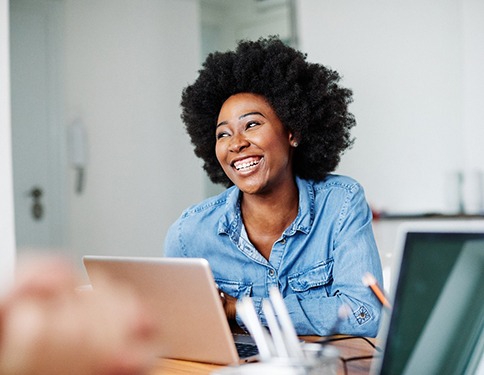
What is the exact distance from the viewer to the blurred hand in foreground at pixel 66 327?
1.12 feet

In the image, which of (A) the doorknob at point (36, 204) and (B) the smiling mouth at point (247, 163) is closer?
(B) the smiling mouth at point (247, 163)

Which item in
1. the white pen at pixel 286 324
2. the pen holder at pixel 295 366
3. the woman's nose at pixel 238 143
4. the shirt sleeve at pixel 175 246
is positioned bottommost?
the shirt sleeve at pixel 175 246

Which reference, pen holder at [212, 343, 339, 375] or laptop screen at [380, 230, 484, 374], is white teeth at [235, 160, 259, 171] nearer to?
pen holder at [212, 343, 339, 375]

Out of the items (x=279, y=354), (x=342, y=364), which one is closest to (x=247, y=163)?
(x=342, y=364)

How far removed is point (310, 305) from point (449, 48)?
8.24ft

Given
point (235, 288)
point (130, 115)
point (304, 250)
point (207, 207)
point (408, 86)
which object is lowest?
point (235, 288)

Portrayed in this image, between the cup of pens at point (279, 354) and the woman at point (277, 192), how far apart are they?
1.97 feet

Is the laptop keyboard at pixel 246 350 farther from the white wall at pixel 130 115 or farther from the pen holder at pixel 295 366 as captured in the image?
the white wall at pixel 130 115

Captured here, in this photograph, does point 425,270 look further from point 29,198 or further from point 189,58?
point 189,58

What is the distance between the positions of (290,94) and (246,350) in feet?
2.93

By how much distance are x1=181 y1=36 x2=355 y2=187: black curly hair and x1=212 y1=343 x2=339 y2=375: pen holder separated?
112 centimetres

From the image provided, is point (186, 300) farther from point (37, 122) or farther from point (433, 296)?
point (37, 122)

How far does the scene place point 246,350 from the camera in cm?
112

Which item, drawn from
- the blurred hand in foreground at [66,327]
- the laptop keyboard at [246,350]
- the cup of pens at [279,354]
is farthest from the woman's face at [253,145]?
the blurred hand in foreground at [66,327]
